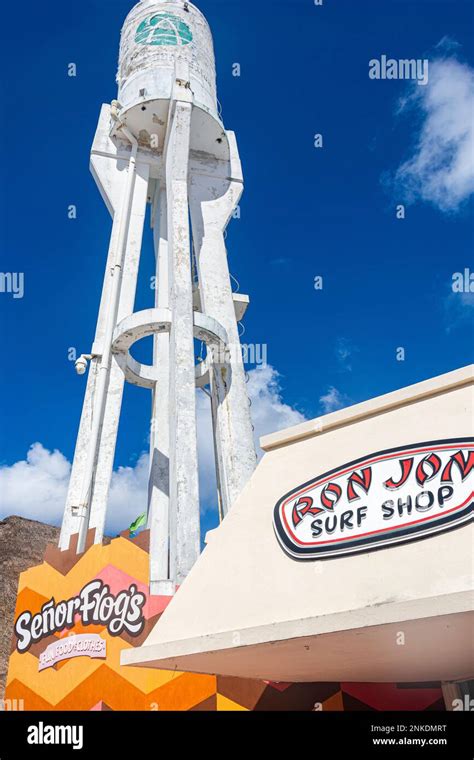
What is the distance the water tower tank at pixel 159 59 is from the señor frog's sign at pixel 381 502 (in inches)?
569

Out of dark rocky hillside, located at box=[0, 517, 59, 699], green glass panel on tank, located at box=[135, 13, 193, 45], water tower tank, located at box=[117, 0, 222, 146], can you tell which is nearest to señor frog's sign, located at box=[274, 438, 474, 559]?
water tower tank, located at box=[117, 0, 222, 146]

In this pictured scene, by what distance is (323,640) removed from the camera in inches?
264

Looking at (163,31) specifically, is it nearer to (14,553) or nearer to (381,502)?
(381,502)

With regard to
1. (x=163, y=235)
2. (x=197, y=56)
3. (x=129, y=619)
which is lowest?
(x=129, y=619)

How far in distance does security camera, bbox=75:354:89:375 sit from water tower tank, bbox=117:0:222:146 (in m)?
6.77

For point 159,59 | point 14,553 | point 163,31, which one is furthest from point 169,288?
point 14,553

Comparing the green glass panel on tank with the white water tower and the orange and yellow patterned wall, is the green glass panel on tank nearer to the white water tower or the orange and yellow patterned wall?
the white water tower

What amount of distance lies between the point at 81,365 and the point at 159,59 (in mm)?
8803

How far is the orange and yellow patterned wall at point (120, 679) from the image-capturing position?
9.70 metres

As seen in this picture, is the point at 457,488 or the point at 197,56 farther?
the point at 197,56

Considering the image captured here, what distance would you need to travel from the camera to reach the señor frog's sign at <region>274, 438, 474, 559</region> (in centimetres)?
647
